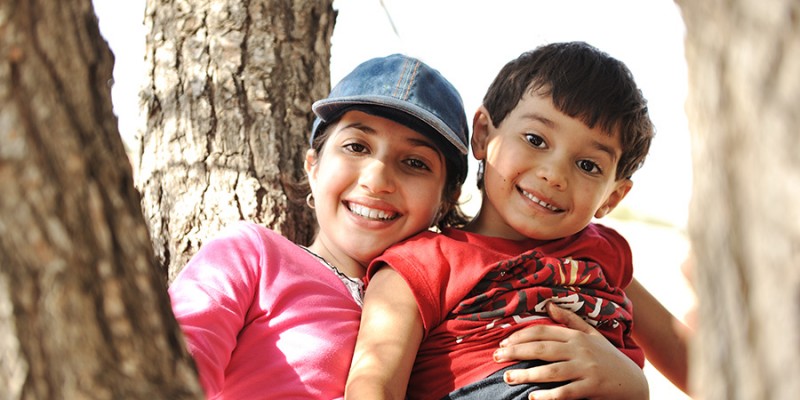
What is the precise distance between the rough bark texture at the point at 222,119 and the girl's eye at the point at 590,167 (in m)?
1.06

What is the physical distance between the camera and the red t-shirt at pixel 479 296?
228 centimetres

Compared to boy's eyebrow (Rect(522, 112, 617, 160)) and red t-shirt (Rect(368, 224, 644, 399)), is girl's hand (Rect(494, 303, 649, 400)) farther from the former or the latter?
boy's eyebrow (Rect(522, 112, 617, 160))

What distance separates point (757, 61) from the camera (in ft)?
2.67

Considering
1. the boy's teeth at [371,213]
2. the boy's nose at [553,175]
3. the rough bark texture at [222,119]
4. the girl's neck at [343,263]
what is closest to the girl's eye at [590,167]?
the boy's nose at [553,175]

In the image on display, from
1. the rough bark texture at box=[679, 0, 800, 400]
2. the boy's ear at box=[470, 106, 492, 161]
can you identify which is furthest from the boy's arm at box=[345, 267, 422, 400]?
the rough bark texture at box=[679, 0, 800, 400]

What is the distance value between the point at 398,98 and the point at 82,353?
157 cm

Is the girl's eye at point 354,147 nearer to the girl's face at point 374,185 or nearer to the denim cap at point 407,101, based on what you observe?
the girl's face at point 374,185

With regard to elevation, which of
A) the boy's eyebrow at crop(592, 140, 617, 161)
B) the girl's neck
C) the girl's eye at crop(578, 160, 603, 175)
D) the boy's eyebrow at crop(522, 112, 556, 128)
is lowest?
the girl's neck

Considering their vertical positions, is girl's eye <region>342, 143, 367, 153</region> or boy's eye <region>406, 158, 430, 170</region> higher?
girl's eye <region>342, 143, 367, 153</region>

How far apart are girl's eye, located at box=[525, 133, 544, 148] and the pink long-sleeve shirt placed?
28.0 inches

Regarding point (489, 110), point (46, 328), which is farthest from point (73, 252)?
point (489, 110)

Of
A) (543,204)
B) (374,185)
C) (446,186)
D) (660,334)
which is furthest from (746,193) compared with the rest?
(660,334)

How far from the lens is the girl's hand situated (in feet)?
7.19

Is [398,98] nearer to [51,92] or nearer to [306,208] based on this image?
[306,208]
